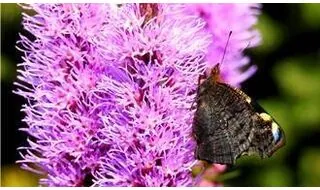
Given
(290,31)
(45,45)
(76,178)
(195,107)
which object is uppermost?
(290,31)

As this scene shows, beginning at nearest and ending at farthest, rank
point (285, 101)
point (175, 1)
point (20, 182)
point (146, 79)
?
point (146, 79) < point (175, 1) < point (20, 182) < point (285, 101)

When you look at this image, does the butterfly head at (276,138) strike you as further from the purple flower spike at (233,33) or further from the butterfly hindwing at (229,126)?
the purple flower spike at (233,33)

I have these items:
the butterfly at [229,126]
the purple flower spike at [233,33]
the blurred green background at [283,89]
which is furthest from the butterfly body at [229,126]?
the blurred green background at [283,89]

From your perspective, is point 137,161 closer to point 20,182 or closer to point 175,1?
point 175,1

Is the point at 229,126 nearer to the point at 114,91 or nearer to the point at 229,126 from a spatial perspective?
the point at 229,126

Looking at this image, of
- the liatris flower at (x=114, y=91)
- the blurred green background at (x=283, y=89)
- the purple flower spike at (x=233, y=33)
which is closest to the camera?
the liatris flower at (x=114, y=91)

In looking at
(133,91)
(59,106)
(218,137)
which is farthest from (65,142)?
(218,137)
